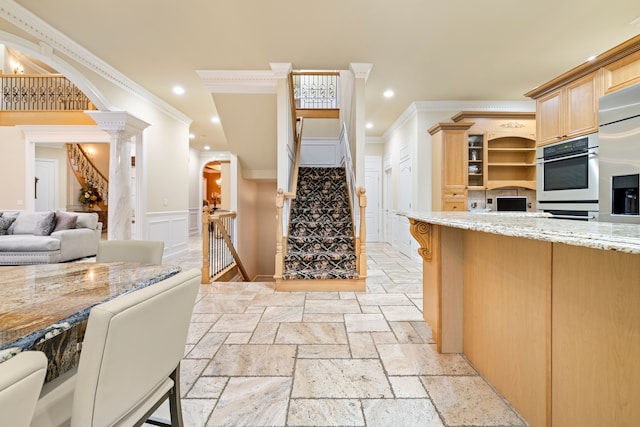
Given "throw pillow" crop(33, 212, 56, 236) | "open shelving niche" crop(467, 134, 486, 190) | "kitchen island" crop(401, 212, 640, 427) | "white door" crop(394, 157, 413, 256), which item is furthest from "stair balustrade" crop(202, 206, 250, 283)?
"open shelving niche" crop(467, 134, 486, 190)

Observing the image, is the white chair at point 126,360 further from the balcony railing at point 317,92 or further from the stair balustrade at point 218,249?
the balcony railing at point 317,92

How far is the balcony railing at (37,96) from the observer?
6684 mm

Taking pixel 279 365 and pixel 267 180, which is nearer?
pixel 279 365

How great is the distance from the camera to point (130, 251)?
1.96m

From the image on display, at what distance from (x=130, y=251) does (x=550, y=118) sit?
4.76m

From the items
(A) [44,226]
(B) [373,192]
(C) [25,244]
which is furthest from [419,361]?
(B) [373,192]

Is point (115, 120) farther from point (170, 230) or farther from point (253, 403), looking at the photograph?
point (253, 403)

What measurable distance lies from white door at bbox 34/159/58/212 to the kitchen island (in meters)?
10.1

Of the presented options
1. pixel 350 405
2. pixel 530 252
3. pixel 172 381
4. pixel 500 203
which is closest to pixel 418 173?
pixel 500 203

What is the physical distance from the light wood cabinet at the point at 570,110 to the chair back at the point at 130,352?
4183 mm

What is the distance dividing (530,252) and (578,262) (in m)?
0.28

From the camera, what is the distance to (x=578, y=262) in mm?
1147

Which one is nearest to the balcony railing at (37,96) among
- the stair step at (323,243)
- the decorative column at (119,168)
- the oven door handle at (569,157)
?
the decorative column at (119,168)

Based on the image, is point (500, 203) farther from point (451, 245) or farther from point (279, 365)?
point (279, 365)
